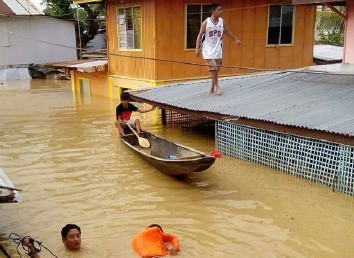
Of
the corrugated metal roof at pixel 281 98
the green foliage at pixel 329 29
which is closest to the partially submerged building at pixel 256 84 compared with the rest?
the corrugated metal roof at pixel 281 98

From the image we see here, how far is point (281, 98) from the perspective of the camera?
934cm

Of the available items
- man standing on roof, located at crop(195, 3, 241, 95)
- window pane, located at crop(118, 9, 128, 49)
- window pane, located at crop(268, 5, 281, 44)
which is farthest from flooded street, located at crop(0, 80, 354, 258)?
window pane, located at crop(268, 5, 281, 44)

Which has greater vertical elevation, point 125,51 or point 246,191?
point 125,51

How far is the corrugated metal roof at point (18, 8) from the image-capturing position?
2458 cm

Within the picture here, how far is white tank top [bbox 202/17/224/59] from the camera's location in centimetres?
988

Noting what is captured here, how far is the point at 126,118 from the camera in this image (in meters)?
11.3

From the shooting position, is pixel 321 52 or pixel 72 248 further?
pixel 321 52

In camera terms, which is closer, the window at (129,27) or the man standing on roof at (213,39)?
the man standing on roof at (213,39)

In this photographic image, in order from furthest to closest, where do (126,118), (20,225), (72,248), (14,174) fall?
(126,118)
(14,174)
(20,225)
(72,248)

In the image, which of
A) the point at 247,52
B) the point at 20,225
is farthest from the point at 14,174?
the point at 247,52

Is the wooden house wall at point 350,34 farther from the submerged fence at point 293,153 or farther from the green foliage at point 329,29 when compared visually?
the green foliage at point 329,29

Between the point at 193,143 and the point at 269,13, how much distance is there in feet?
22.8

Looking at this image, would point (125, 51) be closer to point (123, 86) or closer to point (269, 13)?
point (123, 86)

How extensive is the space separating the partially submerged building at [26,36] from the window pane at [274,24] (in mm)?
12702
